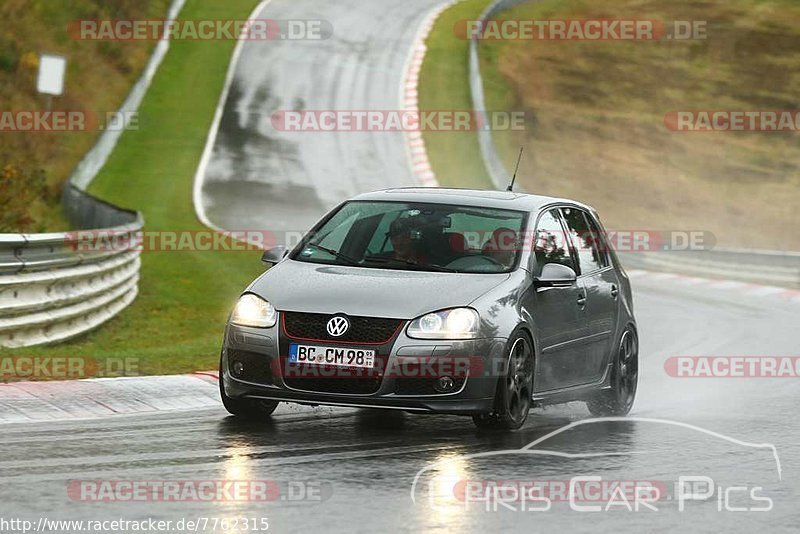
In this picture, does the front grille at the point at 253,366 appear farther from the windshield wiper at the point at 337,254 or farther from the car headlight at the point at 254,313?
the windshield wiper at the point at 337,254

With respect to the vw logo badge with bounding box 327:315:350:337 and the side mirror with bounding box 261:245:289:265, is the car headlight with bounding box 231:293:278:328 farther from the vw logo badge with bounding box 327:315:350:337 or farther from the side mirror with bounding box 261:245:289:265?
the side mirror with bounding box 261:245:289:265

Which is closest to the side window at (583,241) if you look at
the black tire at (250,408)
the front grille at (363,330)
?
the front grille at (363,330)

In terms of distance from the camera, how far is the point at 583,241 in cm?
1171

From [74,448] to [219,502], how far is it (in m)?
1.79

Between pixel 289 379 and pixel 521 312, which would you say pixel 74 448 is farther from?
pixel 521 312

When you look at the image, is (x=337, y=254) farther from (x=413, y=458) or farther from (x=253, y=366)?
(x=413, y=458)

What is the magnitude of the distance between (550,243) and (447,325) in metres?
1.71

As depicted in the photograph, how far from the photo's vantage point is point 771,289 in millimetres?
26672

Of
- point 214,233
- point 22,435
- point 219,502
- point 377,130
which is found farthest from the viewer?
point 377,130

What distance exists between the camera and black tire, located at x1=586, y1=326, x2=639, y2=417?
1177 centimetres

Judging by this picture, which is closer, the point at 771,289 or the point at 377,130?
the point at 771,289

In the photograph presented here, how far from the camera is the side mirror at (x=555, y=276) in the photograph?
10367 mm

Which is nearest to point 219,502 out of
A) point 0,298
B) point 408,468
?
point 408,468

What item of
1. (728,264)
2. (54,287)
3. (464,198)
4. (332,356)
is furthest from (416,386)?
(728,264)
